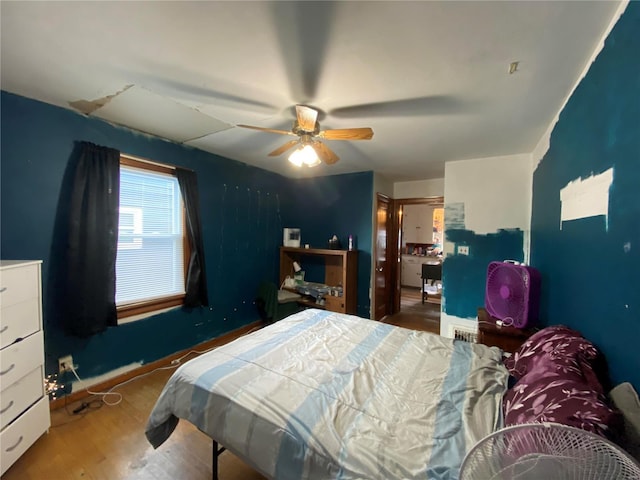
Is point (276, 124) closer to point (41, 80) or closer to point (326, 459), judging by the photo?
point (41, 80)

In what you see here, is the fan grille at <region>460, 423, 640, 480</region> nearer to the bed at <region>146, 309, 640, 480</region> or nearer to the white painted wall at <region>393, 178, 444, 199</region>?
the bed at <region>146, 309, 640, 480</region>

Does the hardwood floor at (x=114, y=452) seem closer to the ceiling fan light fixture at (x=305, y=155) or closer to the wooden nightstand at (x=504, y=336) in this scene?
the wooden nightstand at (x=504, y=336)

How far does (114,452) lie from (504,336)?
281 cm

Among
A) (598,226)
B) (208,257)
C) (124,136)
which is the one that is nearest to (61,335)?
(208,257)

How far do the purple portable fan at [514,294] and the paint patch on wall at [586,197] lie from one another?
506 mm

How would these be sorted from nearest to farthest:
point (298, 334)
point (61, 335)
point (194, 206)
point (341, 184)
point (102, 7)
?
point (102, 7), point (298, 334), point (61, 335), point (194, 206), point (341, 184)

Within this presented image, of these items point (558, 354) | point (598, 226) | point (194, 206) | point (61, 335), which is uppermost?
point (194, 206)

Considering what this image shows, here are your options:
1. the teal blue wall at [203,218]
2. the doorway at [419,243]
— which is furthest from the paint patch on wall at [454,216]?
the doorway at [419,243]

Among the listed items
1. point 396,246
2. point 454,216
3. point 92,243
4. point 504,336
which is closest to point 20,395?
point 92,243

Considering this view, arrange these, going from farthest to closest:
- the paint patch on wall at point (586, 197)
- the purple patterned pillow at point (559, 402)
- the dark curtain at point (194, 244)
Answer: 1. the dark curtain at point (194, 244)
2. the paint patch on wall at point (586, 197)
3. the purple patterned pillow at point (559, 402)

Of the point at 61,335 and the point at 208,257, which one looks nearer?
the point at 61,335

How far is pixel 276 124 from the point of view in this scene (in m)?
2.19

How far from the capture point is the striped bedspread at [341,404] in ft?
3.14

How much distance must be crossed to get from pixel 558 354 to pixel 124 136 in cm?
340
